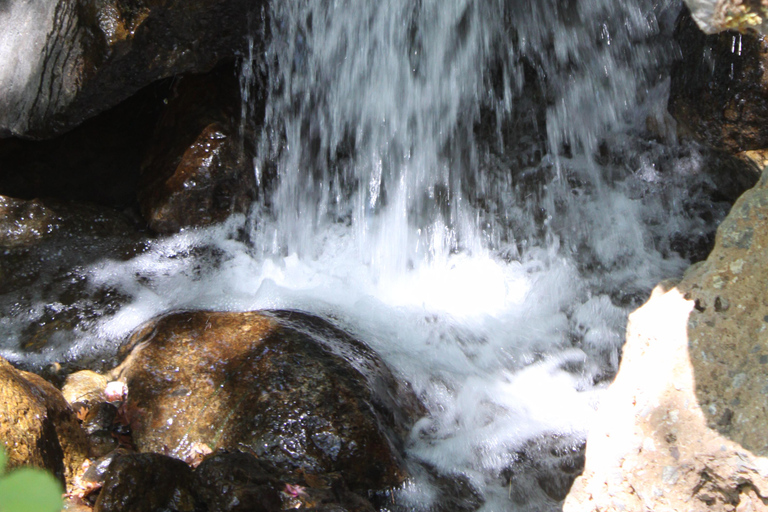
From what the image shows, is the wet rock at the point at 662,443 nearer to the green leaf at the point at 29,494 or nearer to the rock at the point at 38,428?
the green leaf at the point at 29,494

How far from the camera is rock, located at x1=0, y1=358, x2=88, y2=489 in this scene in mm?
2367

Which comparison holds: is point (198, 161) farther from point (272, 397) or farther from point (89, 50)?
point (272, 397)

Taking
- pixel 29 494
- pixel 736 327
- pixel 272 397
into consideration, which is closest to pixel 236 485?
pixel 272 397

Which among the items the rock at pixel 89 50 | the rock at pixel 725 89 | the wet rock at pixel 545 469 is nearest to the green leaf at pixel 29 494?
the wet rock at pixel 545 469

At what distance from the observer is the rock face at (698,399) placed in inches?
72.9

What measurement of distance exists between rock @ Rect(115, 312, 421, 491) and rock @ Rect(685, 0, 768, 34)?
2144 millimetres

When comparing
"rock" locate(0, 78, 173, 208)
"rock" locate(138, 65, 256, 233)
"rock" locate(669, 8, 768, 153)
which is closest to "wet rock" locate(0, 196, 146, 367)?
"rock" locate(0, 78, 173, 208)

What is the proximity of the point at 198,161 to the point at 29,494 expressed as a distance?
462cm

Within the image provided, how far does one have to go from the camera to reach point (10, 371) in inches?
105

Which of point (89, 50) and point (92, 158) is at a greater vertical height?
point (89, 50)

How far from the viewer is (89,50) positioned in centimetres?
386

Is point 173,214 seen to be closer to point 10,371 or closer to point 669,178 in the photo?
point 10,371

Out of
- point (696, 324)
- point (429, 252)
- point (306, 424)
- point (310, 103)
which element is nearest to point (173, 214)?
point (310, 103)

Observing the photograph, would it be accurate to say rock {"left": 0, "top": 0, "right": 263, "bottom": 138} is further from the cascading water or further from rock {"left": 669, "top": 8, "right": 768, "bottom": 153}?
rock {"left": 669, "top": 8, "right": 768, "bottom": 153}
